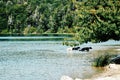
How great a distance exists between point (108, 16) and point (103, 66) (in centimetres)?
585

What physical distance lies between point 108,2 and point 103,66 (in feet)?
24.7

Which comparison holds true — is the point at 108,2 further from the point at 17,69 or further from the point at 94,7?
the point at 17,69

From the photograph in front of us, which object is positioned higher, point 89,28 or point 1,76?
point 89,28

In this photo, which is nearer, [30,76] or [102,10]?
[30,76]

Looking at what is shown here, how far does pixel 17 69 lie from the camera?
50.5 metres

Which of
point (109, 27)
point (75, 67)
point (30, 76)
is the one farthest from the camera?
point (75, 67)

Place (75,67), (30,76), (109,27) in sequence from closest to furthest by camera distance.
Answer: (30,76), (109,27), (75,67)

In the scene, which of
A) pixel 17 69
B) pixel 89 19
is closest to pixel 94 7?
pixel 89 19

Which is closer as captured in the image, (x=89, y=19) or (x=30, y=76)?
(x=30, y=76)

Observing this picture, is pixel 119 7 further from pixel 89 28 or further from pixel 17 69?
pixel 17 69

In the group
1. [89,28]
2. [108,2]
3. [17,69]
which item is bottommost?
[17,69]

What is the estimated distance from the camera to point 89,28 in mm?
50281

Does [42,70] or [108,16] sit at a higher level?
[108,16]

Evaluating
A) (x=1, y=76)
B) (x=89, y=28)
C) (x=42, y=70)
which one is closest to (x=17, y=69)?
(x=42, y=70)
